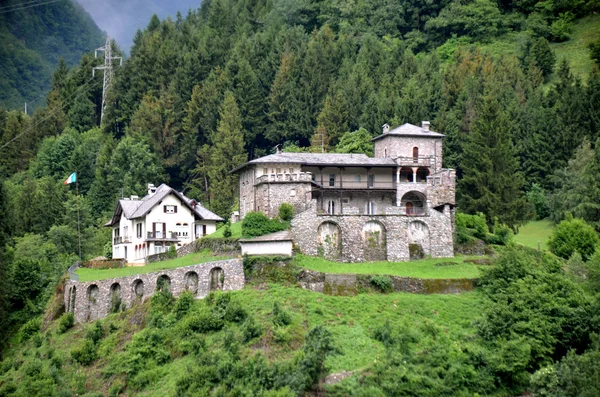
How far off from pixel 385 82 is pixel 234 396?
59183 millimetres

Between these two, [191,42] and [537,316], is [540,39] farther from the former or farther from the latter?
[537,316]

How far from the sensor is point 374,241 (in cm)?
6444

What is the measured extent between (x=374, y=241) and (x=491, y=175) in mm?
18883

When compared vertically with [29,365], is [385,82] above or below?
above

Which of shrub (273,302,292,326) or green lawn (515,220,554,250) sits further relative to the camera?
green lawn (515,220,554,250)

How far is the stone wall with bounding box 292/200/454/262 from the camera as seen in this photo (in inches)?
2480

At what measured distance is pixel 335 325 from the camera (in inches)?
2084

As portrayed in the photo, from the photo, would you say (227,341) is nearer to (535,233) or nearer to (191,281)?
(191,281)

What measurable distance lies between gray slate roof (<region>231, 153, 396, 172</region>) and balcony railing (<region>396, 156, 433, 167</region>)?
2.25 feet

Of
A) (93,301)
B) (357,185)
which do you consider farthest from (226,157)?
(93,301)

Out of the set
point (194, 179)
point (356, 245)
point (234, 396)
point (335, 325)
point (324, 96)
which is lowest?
point (234, 396)

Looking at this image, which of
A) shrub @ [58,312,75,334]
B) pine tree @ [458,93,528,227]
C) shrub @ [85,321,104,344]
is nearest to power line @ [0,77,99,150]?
shrub @ [58,312,75,334]

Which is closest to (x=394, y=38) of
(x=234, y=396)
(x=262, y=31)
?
(x=262, y=31)

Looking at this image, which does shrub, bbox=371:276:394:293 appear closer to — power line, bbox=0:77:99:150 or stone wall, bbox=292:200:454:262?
stone wall, bbox=292:200:454:262
